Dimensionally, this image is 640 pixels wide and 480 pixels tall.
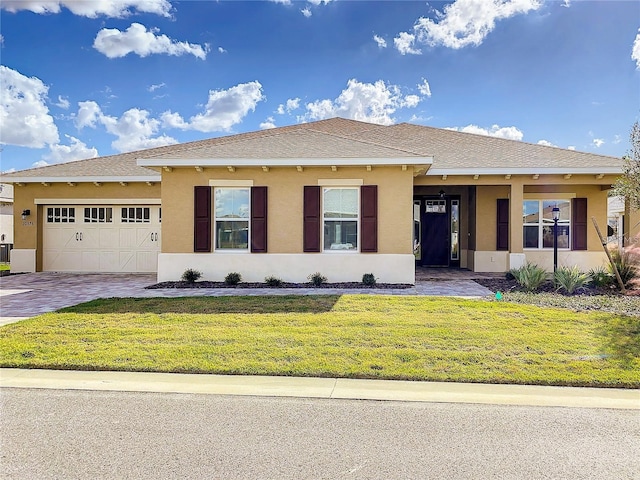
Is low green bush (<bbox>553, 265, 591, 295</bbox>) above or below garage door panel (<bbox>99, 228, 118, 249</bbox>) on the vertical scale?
below

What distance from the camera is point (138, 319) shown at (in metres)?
7.68

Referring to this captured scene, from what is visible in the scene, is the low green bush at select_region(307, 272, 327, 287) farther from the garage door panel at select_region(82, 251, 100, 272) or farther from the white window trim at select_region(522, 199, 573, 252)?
the garage door panel at select_region(82, 251, 100, 272)

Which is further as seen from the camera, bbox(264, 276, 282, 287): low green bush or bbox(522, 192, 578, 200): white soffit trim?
bbox(522, 192, 578, 200): white soffit trim

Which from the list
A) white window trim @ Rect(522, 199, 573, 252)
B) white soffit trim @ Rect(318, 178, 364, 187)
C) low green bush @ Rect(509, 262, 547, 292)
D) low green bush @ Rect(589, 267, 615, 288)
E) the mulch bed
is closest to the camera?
the mulch bed

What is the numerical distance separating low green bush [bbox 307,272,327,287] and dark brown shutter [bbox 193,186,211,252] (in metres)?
2.99

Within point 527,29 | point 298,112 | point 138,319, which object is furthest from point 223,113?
point 138,319

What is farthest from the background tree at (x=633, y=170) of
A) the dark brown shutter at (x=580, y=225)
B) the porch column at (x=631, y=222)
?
the dark brown shutter at (x=580, y=225)

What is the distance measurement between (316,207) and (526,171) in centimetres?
665

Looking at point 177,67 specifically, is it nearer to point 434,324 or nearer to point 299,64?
point 299,64

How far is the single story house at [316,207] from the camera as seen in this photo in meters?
11.8

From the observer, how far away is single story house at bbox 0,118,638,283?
11812mm

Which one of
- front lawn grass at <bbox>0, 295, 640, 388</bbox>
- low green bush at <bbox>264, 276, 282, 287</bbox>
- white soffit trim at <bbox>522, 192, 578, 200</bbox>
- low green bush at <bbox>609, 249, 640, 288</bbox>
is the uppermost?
white soffit trim at <bbox>522, 192, 578, 200</bbox>

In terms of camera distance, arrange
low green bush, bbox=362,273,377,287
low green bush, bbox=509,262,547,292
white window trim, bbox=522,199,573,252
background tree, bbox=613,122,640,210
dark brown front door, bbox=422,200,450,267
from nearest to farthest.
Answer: background tree, bbox=613,122,640,210 < low green bush, bbox=509,262,547,292 < low green bush, bbox=362,273,377,287 < white window trim, bbox=522,199,573,252 < dark brown front door, bbox=422,200,450,267

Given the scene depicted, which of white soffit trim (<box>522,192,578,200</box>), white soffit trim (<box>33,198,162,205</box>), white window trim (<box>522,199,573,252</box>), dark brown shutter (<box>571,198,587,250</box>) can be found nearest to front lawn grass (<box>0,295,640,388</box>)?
white soffit trim (<box>33,198,162,205</box>)
